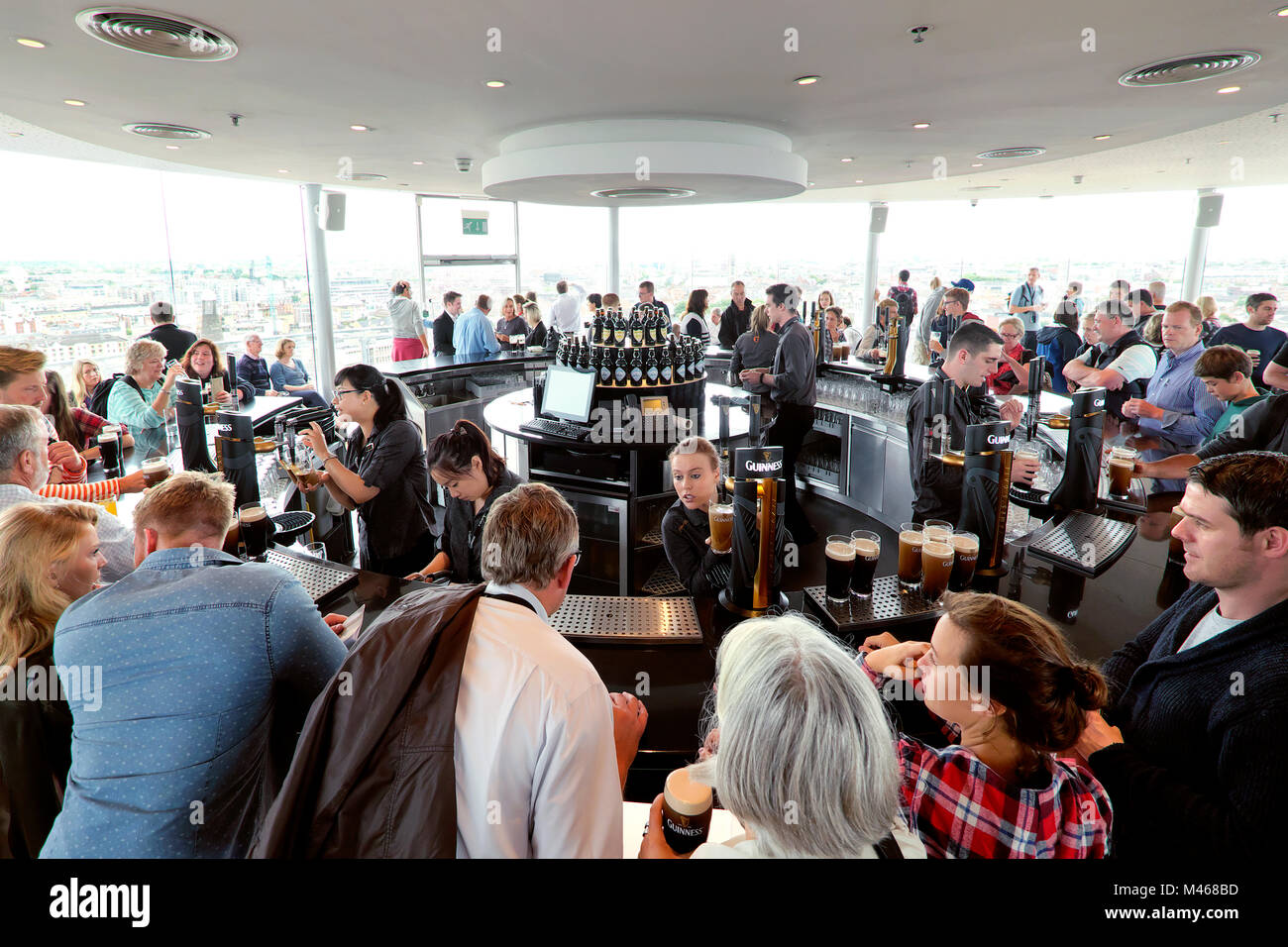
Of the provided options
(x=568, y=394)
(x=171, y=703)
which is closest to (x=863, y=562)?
(x=171, y=703)

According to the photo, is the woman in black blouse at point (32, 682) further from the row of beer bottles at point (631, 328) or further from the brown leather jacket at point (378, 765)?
the row of beer bottles at point (631, 328)

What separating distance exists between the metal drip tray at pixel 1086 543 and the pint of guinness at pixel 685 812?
1679 mm

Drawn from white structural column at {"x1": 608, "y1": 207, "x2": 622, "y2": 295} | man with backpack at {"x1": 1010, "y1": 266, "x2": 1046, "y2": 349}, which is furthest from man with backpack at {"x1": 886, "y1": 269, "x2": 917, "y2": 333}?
white structural column at {"x1": 608, "y1": 207, "x2": 622, "y2": 295}

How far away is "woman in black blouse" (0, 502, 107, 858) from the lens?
61.2 inches

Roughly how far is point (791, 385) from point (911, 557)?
3.53 m

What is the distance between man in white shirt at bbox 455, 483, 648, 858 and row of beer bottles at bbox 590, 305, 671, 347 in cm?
377

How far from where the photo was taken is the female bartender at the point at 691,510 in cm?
253

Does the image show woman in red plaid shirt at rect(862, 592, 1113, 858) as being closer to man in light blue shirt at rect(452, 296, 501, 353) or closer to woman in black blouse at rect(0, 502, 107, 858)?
woman in black blouse at rect(0, 502, 107, 858)

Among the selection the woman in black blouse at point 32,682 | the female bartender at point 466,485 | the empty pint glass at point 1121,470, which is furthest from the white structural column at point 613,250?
the woman in black blouse at point 32,682

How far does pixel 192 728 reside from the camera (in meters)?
1.42

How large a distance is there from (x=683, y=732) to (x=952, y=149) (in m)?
5.75

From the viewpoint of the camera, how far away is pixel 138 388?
14.7ft
